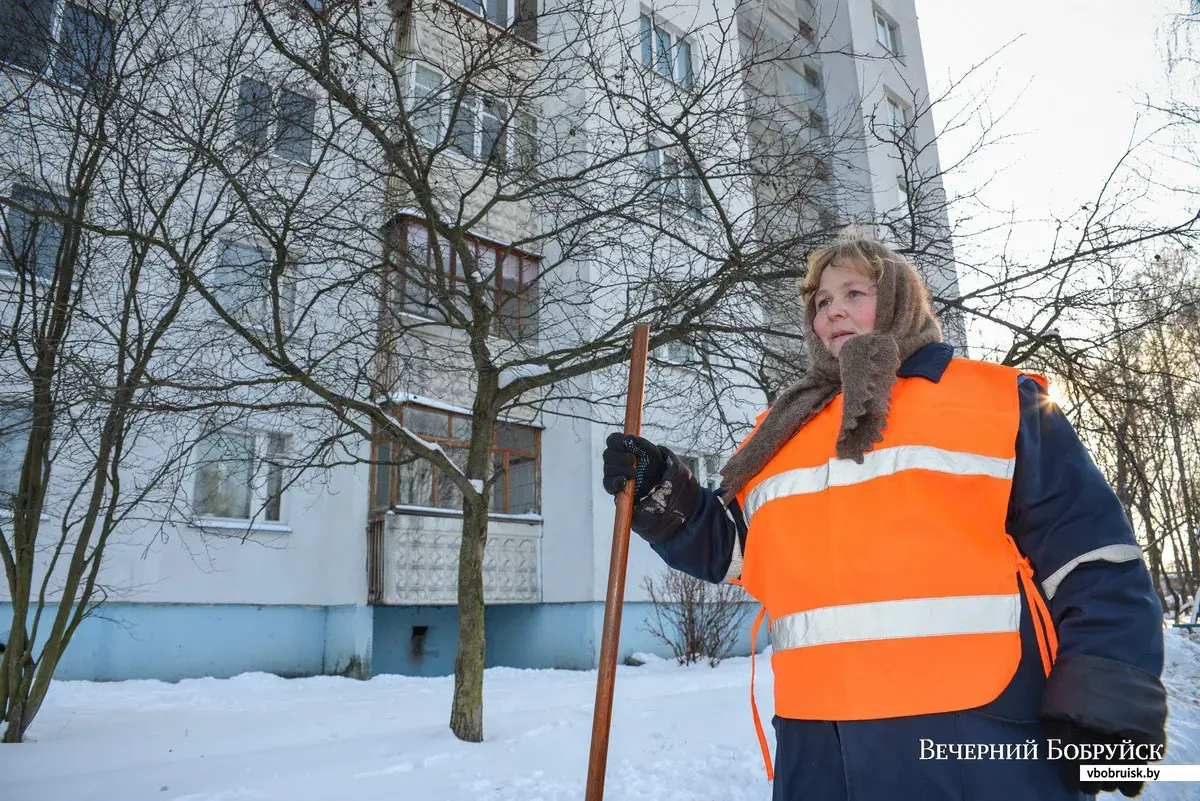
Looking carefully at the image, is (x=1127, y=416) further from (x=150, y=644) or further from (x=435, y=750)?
(x=150, y=644)

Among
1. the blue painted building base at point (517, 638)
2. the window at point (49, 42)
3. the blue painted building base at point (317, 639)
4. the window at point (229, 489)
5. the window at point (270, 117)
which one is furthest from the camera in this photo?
the blue painted building base at point (517, 638)

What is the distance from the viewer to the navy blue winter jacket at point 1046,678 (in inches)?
59.4

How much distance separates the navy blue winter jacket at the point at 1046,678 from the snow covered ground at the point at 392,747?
9.83 ft

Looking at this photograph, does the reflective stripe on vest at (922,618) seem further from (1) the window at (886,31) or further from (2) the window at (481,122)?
(1) the window at (886,31)

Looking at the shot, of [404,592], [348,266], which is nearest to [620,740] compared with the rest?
[348,266]

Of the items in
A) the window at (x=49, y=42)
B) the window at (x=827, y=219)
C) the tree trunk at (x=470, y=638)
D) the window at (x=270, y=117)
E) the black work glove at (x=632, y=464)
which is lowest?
the tree trunk at (x=470, y=638)

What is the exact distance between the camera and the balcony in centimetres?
1150

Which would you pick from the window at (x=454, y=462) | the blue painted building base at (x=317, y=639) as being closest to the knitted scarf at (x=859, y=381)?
the blue painted building base at (x=317, y=639)

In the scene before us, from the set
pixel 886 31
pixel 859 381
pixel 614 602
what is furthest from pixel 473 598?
pixel 886 31

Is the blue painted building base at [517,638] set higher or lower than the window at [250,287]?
lower

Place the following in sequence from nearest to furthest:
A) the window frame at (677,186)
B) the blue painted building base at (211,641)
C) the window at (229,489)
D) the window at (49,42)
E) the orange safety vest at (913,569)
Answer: the orange safety vest at (913,569), the window at (49,42), the window frame at (677,186), the blue painted building base at (211,641), the window at (229,489)

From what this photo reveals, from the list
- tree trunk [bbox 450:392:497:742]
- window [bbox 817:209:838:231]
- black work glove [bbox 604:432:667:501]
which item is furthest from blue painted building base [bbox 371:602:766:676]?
black work glove [bbox 604:432:667:501]

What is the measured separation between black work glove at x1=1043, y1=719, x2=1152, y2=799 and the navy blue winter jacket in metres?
0.02

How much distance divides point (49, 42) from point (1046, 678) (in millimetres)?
6112
